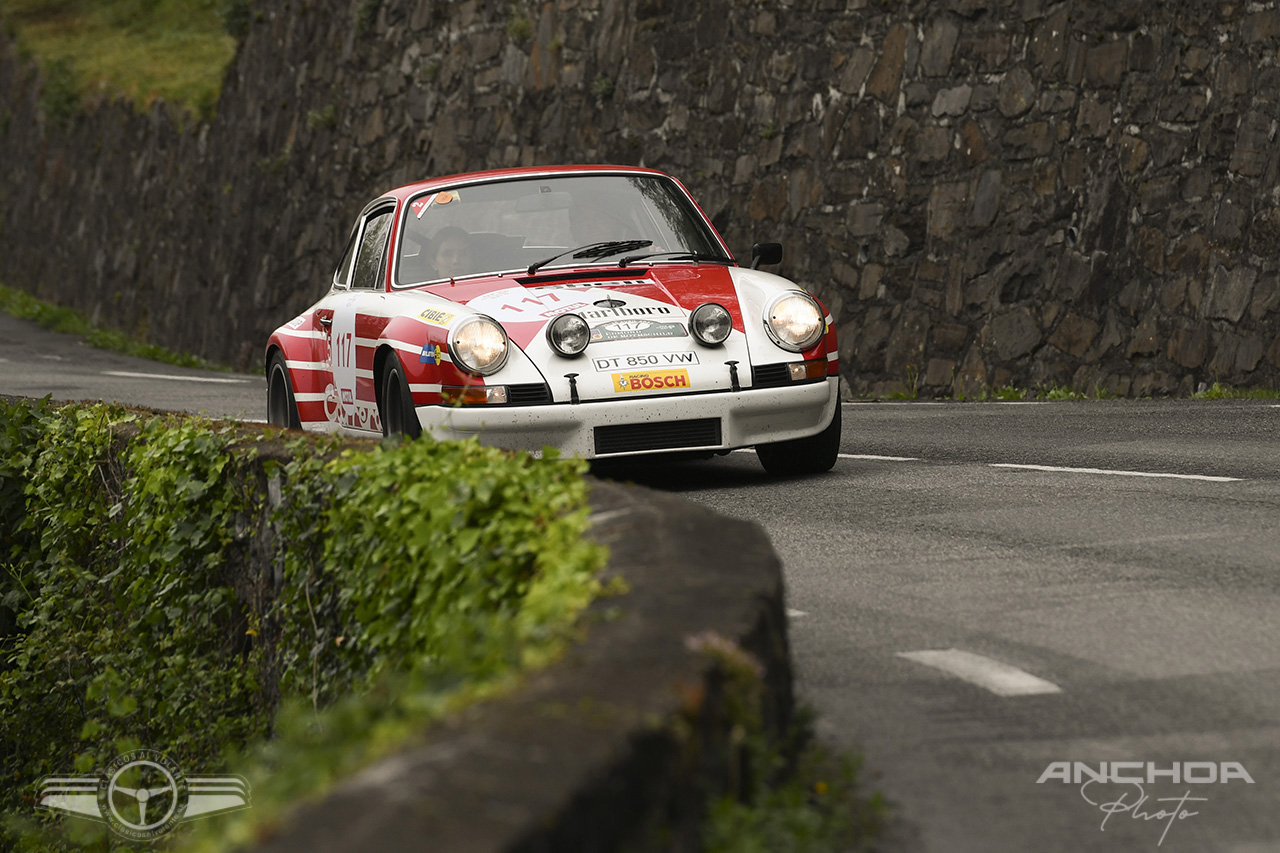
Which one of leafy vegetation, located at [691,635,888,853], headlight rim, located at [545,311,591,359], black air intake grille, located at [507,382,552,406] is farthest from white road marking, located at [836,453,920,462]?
leafy vegetation, located at [691,635,888,853]

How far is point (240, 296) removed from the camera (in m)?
25.6

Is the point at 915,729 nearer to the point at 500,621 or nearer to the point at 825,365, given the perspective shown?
the point at 500,621

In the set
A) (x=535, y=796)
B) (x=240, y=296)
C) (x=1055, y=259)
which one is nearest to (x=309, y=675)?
(x=535, y=796)

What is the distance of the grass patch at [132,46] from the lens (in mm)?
31688

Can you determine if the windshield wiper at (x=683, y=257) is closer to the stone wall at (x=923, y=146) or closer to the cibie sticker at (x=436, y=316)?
the cibie sticker at (x=436, y=316)

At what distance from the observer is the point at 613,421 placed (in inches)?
297

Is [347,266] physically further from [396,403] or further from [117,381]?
[117,381]

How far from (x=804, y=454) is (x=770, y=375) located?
2.66 ft

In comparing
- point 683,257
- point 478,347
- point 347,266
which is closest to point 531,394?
point 478,347

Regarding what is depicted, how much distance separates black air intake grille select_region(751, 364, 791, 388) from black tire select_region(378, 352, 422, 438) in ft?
5.21

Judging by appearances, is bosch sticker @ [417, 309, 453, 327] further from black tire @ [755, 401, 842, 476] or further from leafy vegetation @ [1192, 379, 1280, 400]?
leafy vegetation @ [1192, 379, 1280, 400]

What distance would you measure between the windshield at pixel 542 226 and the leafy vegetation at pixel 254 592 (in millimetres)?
1696

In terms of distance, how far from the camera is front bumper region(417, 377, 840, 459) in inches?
295

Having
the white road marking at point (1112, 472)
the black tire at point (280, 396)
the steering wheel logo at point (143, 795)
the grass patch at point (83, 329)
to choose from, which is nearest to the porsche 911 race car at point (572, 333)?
the black tire at point (280, 396)
